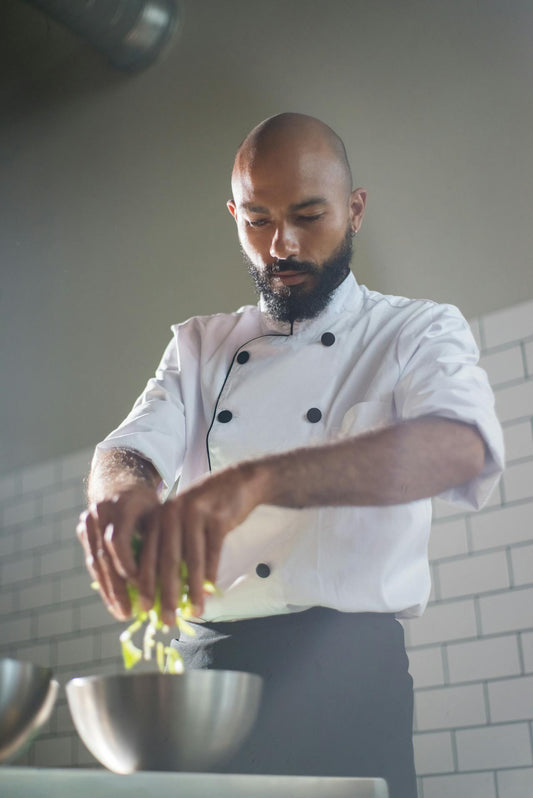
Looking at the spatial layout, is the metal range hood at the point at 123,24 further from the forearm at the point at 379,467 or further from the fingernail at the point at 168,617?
the fingernail at the point at 168,617

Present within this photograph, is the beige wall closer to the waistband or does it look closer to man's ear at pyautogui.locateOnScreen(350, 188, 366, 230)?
man's ear at pyautogui.locateOnScreen(350, 188, 366, 230)

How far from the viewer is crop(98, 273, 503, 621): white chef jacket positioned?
1027mm

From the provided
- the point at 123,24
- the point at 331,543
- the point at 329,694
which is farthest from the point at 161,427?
the point at 123,24

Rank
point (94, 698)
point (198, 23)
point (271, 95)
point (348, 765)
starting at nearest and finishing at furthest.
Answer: point (94, 698) → point (348, 765) → point (271, 95) → point (198, 23)

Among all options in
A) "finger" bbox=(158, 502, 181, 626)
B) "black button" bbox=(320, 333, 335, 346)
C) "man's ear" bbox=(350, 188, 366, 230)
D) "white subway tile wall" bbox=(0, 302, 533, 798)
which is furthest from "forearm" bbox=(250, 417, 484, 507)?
"white subway tile wall" bbox=(0, 302, 533, 798)

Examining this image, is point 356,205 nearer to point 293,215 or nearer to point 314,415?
point 293,215

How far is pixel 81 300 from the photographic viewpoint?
2.93m

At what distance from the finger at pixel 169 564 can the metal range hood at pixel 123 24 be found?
7.01 feet

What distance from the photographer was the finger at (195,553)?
0.69 meters

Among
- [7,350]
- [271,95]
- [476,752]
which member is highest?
[271,95]

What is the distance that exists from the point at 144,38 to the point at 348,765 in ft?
7.06

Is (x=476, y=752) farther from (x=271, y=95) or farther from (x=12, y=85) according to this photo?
(x=12, y=85)

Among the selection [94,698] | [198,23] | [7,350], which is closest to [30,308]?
[7,350]

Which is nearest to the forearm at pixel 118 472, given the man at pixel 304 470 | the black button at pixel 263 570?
the man at pixel 304 470
